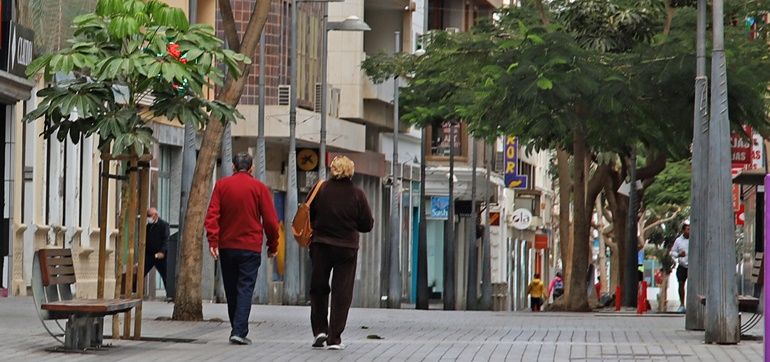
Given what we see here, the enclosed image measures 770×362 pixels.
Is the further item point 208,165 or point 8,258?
point 8,258

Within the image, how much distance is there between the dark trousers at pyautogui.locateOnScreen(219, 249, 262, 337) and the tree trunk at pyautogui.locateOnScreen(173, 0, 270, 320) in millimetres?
4551

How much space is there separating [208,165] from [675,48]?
376 inches

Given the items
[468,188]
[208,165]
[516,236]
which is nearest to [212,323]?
[208,165]

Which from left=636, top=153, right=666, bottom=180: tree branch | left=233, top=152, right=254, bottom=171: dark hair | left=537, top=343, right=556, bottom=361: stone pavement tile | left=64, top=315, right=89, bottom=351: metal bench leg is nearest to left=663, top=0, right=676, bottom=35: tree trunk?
left=636, top=153, right=666, bottom=180: tree branch

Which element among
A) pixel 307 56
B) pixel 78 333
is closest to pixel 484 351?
pixel 78 333

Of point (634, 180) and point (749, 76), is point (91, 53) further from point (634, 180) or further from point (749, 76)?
point (634, 180)

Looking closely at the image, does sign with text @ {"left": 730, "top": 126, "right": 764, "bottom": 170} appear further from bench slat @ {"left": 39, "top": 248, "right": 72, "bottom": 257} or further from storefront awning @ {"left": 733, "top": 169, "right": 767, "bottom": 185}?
bench slat @ {"left": 39, "top": 248, "right": 72, "bottom": 257}

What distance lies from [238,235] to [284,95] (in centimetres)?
2963

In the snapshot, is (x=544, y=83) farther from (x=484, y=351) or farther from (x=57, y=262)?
(x=57, y=262)

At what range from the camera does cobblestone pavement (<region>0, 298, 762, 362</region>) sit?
17.7 m

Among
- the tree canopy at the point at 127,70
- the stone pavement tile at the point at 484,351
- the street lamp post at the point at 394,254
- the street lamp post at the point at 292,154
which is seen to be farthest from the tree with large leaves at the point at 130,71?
the street lamp post at the point at 394,254

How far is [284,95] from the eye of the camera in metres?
48.8

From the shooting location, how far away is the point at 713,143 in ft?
69.9

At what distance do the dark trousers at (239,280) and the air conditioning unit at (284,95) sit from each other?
29349 mm
